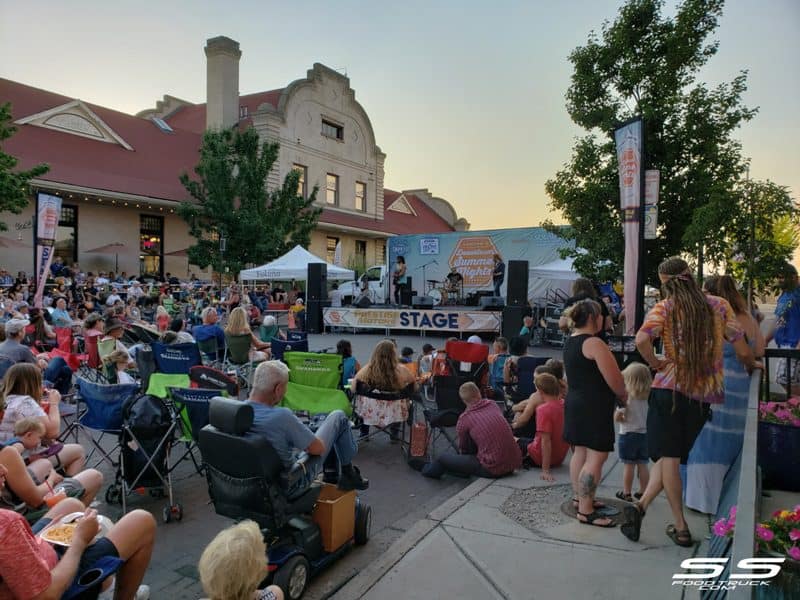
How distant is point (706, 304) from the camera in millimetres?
3559

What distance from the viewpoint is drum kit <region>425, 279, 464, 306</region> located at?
23.0 m

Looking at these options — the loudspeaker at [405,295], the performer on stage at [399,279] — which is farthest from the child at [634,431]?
the performer on stage at [399,279]

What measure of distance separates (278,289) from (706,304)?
87.1ft

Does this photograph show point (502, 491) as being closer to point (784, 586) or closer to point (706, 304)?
point (706, 304)

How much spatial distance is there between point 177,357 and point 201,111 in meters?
30.7

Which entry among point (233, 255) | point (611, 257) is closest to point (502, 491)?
point (611, 257)

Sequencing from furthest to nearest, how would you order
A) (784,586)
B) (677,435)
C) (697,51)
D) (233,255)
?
(233,255)
(697,51)
(677,435)
(784,586)

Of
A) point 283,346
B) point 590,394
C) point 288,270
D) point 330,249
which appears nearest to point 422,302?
point 288,270

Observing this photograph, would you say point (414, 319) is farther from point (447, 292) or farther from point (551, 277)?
point (447, 292)

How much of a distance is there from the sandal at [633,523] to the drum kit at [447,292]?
1908 centimetres

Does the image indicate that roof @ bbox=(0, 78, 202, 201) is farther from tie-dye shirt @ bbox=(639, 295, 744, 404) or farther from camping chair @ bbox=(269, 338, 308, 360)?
tie-dye shirt @ bbox=(639, 295, 744, 404)

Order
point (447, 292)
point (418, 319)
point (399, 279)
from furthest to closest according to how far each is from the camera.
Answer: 1. point (399, 279)
2. point (447, 292)
3. point (418, 319)

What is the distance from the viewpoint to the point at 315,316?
1853cm

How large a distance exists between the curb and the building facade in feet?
64.4
